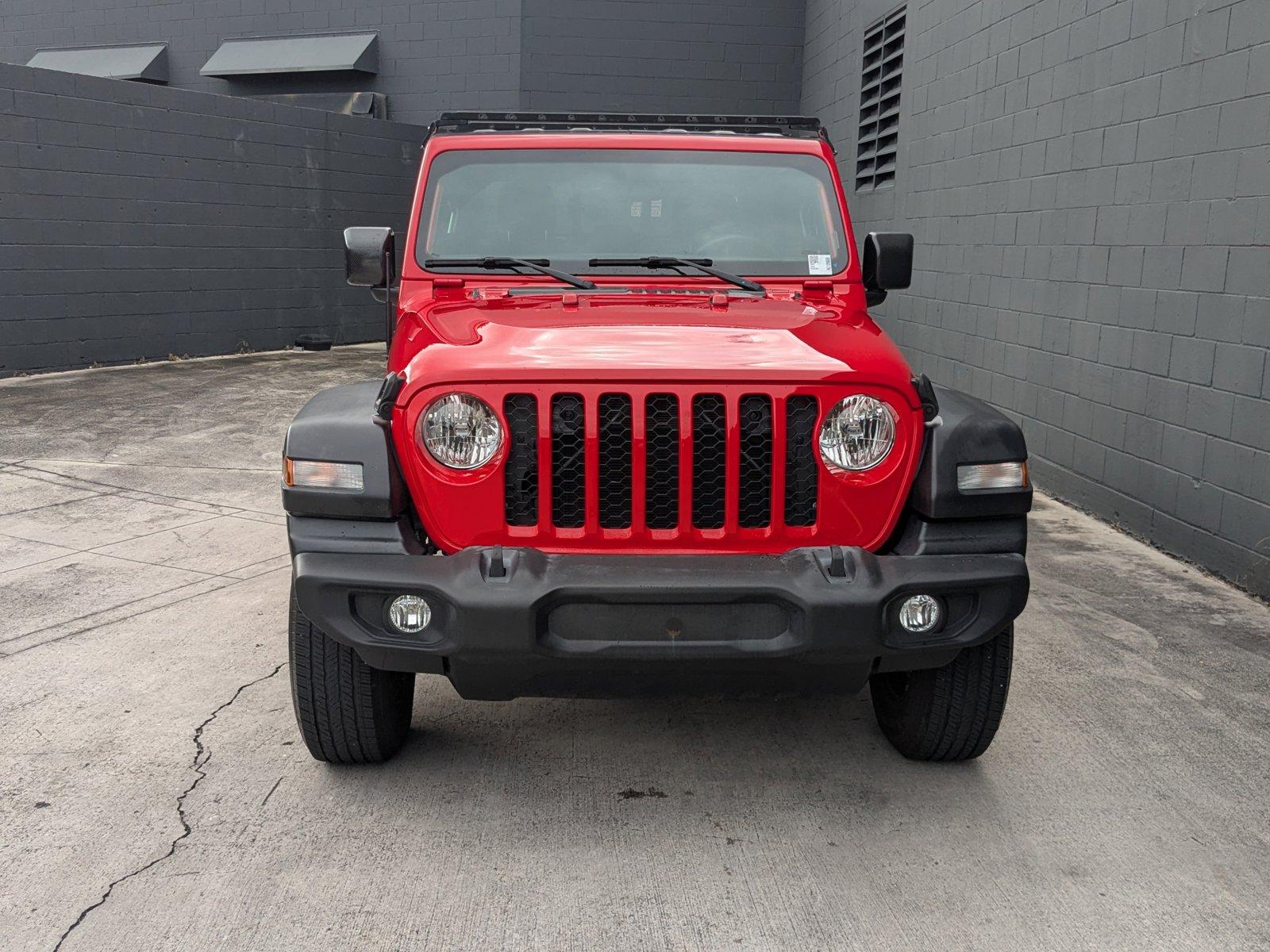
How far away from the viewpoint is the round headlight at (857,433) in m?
3.08

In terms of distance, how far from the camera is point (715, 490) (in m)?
3.08

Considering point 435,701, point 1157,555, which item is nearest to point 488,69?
point 1157,555

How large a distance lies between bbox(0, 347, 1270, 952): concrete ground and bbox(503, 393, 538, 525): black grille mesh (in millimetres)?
898

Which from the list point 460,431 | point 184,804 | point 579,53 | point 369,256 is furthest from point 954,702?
point 579,53

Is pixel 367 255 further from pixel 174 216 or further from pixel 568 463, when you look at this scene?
pixel 174 216

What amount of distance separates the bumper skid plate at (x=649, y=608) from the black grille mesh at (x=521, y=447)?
177mm

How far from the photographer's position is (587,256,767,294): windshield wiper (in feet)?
13.1

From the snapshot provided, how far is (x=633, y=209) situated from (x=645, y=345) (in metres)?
1.24

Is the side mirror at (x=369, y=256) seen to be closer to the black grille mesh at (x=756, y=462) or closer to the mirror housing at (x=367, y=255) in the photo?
the mirror housing at (x=367, y=255)

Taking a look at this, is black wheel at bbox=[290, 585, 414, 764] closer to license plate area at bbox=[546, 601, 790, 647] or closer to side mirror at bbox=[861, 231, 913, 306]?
license plate area at bbox=[546, 601, 790, 647]

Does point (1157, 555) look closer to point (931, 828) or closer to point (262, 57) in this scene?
point (931, 828)

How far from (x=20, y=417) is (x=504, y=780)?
7.15 meters

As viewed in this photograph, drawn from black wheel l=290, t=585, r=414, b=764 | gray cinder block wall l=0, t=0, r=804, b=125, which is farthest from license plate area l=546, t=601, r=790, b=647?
gray cinder block wall l=0, t=0, r=804, b=125

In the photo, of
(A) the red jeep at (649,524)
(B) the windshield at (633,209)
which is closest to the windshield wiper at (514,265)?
(B) the windshield at (633,209)
